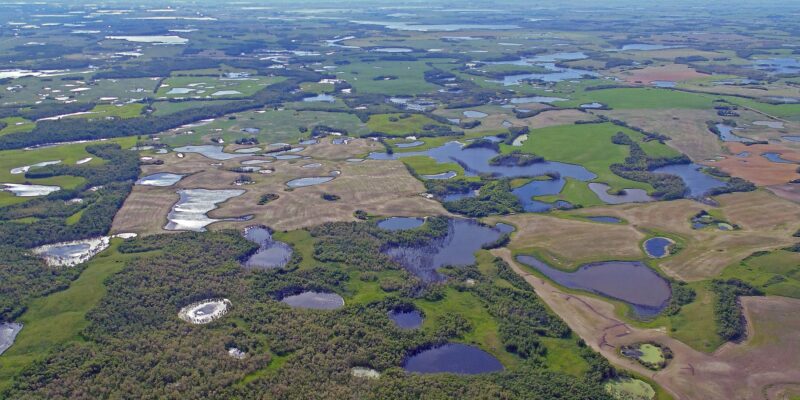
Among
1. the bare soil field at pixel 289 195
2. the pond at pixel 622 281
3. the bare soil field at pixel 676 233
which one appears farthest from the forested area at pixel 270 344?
the bare soil field at pixel 289 195

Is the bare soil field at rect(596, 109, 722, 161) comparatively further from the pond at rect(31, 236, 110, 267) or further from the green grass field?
the green grass field

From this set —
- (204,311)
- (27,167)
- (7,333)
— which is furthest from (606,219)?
(27,167)

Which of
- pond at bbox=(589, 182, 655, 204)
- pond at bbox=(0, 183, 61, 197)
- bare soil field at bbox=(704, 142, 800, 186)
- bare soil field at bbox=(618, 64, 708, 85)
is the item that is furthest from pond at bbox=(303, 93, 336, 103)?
bare soil field at bbox=(704, 142, 800, 186)

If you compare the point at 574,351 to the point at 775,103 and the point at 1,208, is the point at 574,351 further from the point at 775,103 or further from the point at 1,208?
the point at 775,103

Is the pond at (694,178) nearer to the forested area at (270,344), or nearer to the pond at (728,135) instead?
the pond at (728,135)

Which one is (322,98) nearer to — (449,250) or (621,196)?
(621,196)
